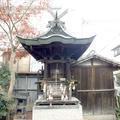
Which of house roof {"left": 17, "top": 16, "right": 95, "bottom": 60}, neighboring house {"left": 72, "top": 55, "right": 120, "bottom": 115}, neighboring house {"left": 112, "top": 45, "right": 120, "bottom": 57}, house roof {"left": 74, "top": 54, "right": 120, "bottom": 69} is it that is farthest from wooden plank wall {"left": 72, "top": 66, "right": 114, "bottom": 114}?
neighboring house {"left": 112, "top": 45, "right": 120, "bottom": 57}

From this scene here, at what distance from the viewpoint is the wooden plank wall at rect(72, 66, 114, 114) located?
13992mm

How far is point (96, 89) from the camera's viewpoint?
14078mm

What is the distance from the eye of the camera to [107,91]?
14000 millimetres

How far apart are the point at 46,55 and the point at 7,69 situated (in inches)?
202

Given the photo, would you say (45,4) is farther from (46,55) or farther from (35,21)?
(46,55)

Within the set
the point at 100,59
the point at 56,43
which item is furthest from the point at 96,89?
the point at 56,43

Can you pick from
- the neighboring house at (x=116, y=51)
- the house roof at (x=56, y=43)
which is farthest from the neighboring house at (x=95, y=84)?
the neighboring house at (x=116, y=51)

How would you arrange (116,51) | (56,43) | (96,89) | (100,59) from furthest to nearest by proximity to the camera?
(116,51) < (100,59) < (96,89) < (56,43)

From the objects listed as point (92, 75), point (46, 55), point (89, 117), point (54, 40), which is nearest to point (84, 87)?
point (92, 75)

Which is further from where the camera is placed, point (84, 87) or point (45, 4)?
point (45, 4)

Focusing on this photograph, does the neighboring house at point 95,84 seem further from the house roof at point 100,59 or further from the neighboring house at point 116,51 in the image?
the neighboring house at point 116,51

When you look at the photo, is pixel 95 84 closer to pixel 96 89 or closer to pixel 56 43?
pixel 96 89

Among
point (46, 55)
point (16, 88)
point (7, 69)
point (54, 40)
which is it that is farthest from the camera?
point (16, 88)

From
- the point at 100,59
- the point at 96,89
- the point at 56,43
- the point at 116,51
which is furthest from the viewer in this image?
the point at 116,51
